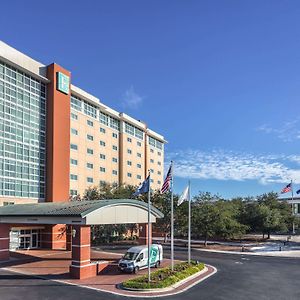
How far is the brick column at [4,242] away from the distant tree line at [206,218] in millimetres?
19436

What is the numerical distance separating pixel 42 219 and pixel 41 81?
2710 cm

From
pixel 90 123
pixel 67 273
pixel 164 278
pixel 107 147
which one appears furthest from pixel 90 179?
pixel 164 278

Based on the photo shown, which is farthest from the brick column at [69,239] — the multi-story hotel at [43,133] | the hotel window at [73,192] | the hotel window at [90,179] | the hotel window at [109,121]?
the hotel window at [109,121]

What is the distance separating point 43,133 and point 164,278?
33.8m

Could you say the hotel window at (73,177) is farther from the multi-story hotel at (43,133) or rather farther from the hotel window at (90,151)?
the hotel window at (90,151)

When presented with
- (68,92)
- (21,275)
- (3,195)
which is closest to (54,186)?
(3,195)

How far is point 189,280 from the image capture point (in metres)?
27.5

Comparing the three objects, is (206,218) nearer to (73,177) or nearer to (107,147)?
(73,177)

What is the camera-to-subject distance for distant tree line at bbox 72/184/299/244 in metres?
54.0

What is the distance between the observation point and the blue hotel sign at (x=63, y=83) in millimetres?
55812

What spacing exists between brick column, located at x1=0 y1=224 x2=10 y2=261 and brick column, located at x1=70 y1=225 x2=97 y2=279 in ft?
37.9

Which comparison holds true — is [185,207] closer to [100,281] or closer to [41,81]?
[41,81]

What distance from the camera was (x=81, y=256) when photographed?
27953 millimetres

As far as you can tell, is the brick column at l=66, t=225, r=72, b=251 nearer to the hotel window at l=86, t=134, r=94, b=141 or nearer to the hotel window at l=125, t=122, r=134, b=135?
the hotel window at l=86, t=134, r=94, b=141
